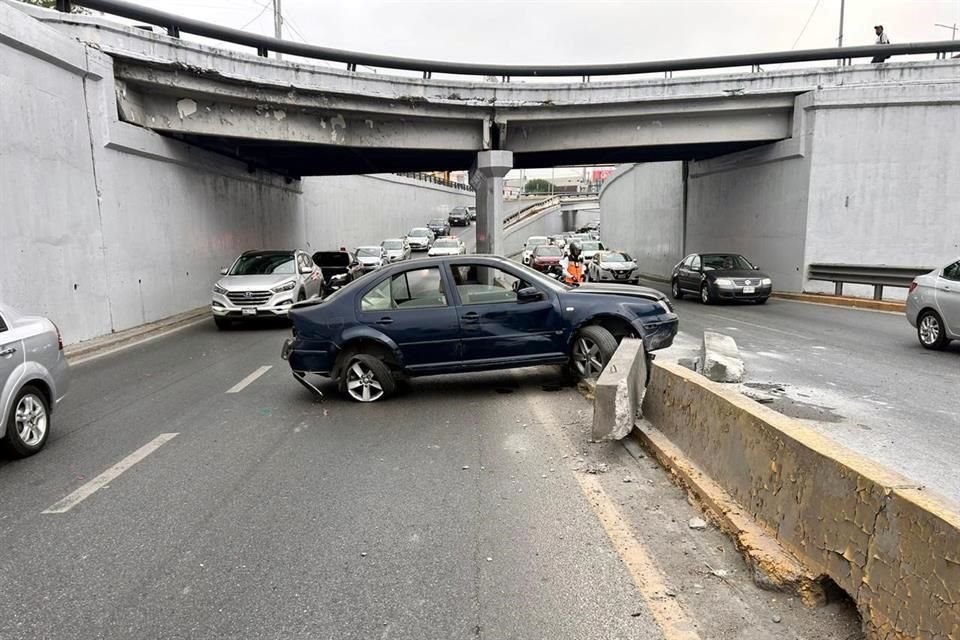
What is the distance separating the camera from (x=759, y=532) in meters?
3.60

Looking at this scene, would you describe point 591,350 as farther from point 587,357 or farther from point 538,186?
point 538,186

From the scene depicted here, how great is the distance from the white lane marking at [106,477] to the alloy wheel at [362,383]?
77.1 inches

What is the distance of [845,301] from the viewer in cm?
1730

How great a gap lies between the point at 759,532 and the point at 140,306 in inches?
575

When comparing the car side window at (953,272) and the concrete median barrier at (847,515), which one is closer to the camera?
the concrete median barrier at (847,515)

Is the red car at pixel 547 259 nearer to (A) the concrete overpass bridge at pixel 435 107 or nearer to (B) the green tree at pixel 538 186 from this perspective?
(A) the concrete overpass bridge at pixel 435 107

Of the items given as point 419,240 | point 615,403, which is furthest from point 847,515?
point 419,240

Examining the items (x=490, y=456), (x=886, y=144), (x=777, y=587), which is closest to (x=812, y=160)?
(x=886, y=144)

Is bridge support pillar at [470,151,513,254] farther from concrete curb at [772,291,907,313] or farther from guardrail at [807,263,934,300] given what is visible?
guardrail at [807,263,934,300]

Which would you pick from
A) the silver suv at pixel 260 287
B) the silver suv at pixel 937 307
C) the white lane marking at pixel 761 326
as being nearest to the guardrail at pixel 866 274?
the white lane marking at pixel 761 326

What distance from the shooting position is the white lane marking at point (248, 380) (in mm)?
8516

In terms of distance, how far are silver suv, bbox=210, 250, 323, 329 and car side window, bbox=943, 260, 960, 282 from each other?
485 inches

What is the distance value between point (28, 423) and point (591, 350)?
5.81 meters

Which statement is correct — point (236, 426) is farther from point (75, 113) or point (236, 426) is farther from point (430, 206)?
point (430, 206)
